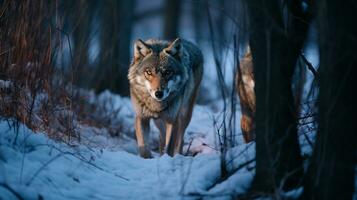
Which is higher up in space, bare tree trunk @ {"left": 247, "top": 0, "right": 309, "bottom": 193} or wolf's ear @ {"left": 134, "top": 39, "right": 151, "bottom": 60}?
wolf's ear @ {"left": 134, "top": 39, "right": 151, "bottom": 60}

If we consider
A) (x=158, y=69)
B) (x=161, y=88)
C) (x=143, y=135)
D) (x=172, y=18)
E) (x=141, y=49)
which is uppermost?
(x=172, y=18)

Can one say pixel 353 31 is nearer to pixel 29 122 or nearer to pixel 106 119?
pixel 29 122

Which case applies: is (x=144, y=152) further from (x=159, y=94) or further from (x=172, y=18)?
(x=172, y=18)

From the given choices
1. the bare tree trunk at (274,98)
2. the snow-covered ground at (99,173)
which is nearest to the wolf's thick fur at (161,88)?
the snow-covered ground at (99,173)

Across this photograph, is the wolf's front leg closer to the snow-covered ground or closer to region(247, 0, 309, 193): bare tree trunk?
the snow-covered ground

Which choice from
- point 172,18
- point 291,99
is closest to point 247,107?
point 291,99

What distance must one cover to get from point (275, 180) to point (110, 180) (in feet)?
4.54

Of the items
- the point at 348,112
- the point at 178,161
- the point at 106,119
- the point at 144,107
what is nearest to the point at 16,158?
the point at 178,161

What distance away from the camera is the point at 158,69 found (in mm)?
6508

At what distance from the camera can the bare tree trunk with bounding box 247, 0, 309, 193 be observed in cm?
350

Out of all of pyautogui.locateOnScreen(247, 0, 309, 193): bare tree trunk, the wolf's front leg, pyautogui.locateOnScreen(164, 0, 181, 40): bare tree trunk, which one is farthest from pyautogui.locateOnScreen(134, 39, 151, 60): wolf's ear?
pyautogui.locateOnScreen(164, 0, 181, 40): bare tree trunk

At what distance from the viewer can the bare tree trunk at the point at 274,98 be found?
3.50m

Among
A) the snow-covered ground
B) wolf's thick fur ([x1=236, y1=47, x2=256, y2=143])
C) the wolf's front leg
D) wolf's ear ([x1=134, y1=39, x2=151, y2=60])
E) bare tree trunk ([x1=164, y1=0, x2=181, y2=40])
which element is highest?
bare tree trunk ([x1=164, y1=0, x2=181, y2=40])

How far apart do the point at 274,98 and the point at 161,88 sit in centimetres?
293
